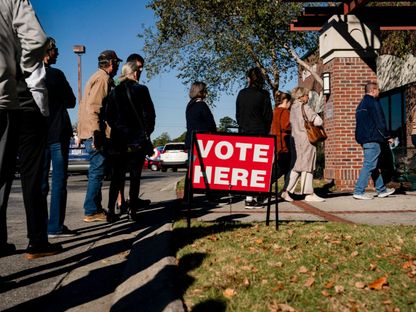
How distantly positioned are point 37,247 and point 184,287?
184 cm

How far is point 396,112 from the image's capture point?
63.5 feet

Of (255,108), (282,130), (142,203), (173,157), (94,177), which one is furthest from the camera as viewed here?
(173,157)

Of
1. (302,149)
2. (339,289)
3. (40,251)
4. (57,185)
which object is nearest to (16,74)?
(40,251)

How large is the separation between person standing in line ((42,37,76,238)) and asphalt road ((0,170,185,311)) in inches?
10.0

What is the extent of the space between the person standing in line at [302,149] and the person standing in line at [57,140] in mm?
3995

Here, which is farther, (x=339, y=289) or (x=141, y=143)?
(x=141, y=143)

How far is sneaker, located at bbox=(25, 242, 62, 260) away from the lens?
14.3 ft

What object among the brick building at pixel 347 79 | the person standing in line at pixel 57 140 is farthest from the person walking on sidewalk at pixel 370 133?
the person standing in line at pixel 57 140

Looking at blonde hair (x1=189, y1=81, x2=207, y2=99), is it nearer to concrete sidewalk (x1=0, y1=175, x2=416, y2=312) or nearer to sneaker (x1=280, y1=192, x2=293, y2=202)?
concrete sidewalk (x1=0, y1=175, x2=416, y2=312)

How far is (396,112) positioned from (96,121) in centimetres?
1568

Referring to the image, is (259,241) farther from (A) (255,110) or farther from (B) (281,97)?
(B) (281,97)

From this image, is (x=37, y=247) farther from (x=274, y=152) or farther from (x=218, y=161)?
(x=274, y=152)

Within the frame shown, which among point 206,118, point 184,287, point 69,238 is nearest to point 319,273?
point 184,287

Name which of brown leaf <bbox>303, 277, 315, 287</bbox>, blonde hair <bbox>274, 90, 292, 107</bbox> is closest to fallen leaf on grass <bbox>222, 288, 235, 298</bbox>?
brown leaf <bbox>303, 277, 315, 287</bbox>
